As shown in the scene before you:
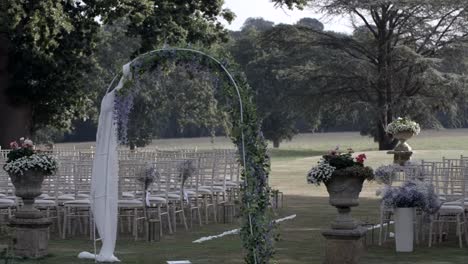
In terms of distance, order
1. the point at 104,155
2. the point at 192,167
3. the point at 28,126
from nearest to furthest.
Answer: the point at 104,155 → the point at 192,167 → the point at 28,126

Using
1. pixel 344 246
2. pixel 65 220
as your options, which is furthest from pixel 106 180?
pixel 344 246

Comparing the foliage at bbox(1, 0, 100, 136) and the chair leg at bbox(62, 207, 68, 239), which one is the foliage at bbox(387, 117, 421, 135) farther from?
the chair leg at bbox(62, 207, 68, 239)

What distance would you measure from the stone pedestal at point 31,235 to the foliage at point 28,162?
0.56 m

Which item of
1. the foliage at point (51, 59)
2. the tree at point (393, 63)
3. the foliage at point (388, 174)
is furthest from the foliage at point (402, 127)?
the tree at point (393, 63)

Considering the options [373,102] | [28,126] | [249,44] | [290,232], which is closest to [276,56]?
[249,44]

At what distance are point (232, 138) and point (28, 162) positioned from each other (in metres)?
3.10

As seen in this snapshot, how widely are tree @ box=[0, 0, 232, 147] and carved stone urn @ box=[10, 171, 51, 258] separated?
9.10 metres

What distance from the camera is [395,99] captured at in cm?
4553

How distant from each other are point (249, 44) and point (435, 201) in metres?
54.0

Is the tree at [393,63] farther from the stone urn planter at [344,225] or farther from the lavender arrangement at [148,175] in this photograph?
the stone urn planter at [344,225]

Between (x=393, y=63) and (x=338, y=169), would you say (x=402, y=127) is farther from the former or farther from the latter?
(x=393, y=63)

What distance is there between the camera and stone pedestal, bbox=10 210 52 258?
36.6 ft

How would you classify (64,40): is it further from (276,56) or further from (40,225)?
(276,56)

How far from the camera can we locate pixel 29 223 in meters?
11.2
